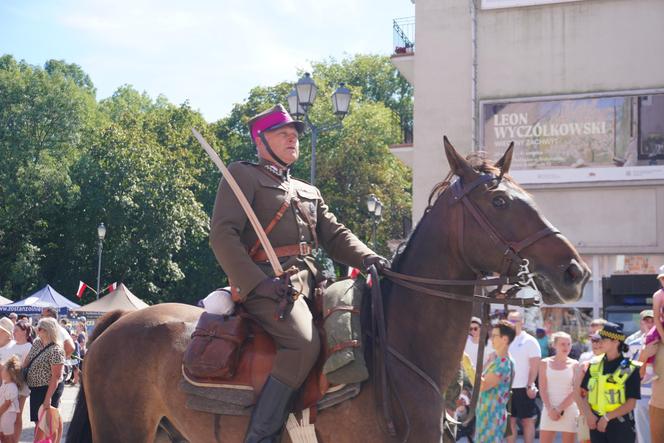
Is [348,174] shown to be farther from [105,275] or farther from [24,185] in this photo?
[24,185]

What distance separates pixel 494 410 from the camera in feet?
35.9

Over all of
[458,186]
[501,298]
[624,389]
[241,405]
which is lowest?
[624,389]

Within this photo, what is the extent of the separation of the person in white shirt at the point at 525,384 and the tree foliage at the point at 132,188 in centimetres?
2887

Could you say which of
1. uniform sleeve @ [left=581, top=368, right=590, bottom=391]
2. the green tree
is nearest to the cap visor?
uniform sleeve @ [left=581, top=368, right=590, bottom=391]

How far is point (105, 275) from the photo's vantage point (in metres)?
43.7

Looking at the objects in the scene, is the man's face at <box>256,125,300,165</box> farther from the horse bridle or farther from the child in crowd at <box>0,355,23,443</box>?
the child in crowd at <box>0,355,23,443</box>

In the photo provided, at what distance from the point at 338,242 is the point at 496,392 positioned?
5.97m

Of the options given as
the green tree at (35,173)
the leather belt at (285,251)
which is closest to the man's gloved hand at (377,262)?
the leather belt at (285,251)

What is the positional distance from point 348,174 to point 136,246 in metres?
11.3

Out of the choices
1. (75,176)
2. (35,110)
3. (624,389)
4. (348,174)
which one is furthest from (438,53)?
(35,110)

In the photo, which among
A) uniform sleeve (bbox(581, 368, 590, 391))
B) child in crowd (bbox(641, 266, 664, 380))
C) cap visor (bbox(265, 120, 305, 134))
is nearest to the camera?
cap visor (bbox(265, 120, 305, 134))

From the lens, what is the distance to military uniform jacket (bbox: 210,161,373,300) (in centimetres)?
525

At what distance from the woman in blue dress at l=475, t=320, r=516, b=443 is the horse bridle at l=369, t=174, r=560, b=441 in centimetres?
577

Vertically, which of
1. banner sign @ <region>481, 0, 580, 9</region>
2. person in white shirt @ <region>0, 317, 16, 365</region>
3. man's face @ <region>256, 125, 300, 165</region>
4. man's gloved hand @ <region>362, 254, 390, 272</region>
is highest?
banner sign @ <region>481, 0, 580, 9</region>
